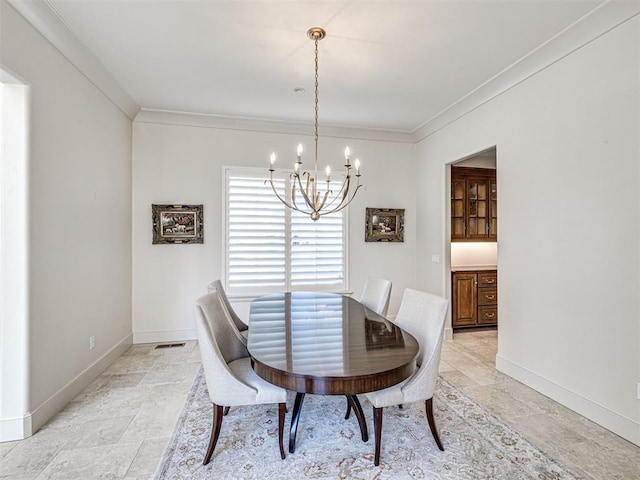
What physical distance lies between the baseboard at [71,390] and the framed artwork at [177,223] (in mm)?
1355

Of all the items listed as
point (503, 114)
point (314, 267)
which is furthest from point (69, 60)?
point (503, 114)

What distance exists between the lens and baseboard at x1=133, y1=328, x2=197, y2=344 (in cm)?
414

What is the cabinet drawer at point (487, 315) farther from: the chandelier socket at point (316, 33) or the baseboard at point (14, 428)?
the baseboard at point (14, 428)

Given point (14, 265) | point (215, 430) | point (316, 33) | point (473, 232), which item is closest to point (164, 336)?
point (14, 265)

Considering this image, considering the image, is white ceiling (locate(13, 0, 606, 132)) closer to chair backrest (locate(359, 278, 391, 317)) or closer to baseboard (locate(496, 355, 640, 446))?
chair backrest (locate(359, 278, 391, 317))

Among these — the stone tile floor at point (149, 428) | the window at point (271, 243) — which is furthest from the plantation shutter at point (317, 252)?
the stone tile floor at point (149, 428)

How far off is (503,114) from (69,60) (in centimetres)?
405

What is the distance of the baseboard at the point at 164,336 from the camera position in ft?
13.6

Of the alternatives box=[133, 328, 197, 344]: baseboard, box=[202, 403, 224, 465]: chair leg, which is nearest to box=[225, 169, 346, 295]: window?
box=[133, 328, 197, 344]: baseboard

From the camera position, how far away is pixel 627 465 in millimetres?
1948

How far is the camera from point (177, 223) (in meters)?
4.19

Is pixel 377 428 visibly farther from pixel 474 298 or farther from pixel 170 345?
pixel 474 298

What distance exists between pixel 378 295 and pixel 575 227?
5.58 feet

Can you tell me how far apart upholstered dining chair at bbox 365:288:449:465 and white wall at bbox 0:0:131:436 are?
7.84 ft
